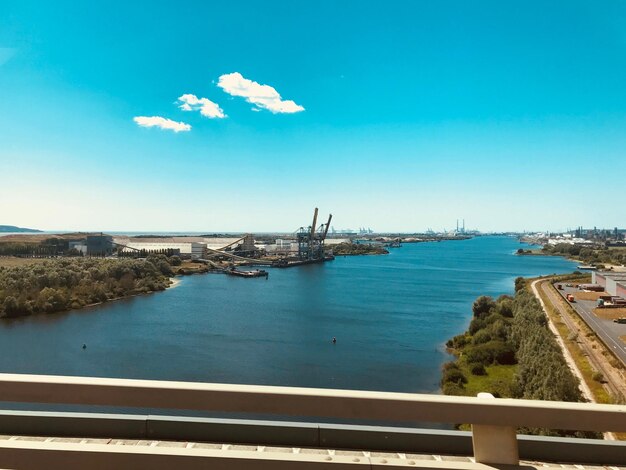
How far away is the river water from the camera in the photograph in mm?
5055

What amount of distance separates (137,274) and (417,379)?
10.3m

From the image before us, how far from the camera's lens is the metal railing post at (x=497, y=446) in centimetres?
48

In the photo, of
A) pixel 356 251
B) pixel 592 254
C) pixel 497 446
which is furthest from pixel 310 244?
pixel 497 446

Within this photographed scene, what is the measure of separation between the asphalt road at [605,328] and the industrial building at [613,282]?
56cm

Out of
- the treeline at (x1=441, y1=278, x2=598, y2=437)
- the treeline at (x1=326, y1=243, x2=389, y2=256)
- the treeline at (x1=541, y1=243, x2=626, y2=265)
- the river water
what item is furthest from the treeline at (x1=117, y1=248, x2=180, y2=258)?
the treeline at (x1=541, y1=243, x2=626, y2=265)

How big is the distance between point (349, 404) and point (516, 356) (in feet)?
18.5

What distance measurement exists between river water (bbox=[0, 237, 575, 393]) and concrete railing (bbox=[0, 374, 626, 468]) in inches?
171

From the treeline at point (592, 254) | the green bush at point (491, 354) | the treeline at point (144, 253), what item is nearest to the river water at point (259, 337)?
the green bush at point (491, 354)

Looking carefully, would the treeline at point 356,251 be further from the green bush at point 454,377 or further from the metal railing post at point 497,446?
the metal railing post at point 497,446

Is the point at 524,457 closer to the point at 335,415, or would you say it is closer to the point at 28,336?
the point at 335,415

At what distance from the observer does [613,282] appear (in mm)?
9633

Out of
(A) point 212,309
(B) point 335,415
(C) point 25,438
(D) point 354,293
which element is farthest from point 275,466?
(D) point 354,293

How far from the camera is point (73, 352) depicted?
591cm

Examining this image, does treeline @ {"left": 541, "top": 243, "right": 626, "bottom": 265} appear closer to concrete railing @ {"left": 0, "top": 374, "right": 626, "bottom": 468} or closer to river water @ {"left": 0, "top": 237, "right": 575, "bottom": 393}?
river water @ {"left": 0, "top": 237, "right": 575, "bottom": 393}
